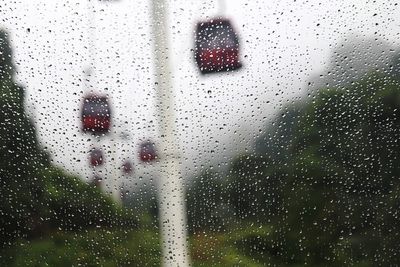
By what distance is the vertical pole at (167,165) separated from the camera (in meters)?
1.57

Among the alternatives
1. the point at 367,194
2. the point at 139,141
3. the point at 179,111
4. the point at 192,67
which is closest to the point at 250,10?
the point at 192,67

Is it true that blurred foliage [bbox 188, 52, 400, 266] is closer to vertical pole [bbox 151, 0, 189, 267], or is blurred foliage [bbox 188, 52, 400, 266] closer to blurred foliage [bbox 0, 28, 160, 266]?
vertical pole [bbox 151, 0, 189, 267]

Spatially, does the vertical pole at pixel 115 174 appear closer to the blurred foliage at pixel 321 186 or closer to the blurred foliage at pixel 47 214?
the blurred foliage at pixel 47 214

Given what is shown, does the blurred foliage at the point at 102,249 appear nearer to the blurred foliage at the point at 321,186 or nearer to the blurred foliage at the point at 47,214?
the blurred foliage at the point at 47,214

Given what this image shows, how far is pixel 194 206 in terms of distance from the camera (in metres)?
1.58

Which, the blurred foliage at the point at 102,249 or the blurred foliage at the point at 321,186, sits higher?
the blurred foliage at the point at 321,186

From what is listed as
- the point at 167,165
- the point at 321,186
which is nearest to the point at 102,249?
the point at 167,165

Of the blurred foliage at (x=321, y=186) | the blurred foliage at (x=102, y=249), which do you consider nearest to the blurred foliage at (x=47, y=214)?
the blurred foliage at (x=102, y=249)

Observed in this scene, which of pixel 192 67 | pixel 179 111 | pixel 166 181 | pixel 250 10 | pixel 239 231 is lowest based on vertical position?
pixel 239 231

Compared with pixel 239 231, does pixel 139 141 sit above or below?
above

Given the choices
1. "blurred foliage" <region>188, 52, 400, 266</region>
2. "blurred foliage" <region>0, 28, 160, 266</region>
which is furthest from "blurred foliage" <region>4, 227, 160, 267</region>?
"blurred foliage" <region>188, 52, 400, 266</region>

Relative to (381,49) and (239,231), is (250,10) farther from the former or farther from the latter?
(239,231)

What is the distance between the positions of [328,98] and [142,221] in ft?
1.84

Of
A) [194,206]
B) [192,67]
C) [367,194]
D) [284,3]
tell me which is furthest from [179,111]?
[367,194]
